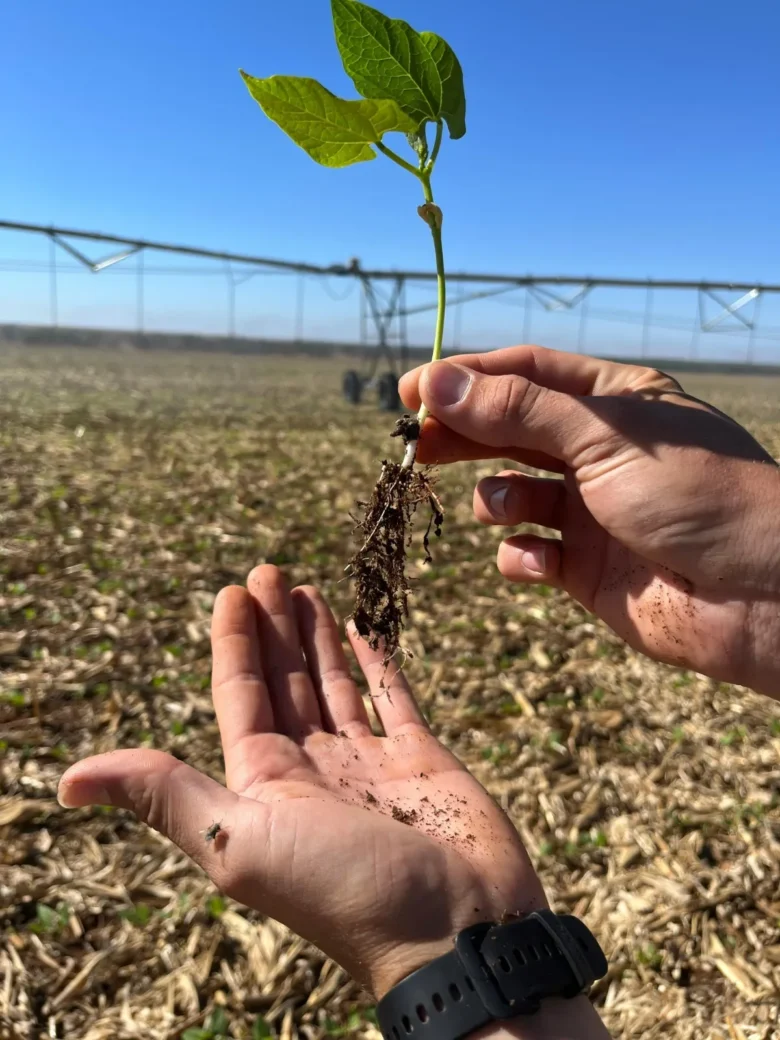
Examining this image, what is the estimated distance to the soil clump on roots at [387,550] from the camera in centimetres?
203

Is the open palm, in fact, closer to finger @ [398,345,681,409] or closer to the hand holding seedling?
the hand holding seedling

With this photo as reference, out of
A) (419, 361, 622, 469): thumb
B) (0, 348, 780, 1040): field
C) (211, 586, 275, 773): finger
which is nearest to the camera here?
(419, 361, 622, 469): thumb

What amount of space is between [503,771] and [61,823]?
5.52 feet

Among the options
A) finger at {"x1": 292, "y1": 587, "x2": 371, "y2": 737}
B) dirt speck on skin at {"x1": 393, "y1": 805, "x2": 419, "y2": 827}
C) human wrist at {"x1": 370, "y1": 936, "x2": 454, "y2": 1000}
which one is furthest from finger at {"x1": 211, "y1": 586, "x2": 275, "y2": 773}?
human wrist at {"x1": 370, "y1": 936, "x2": 454, "y2": 1000}

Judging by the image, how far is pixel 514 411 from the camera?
5.85 feet

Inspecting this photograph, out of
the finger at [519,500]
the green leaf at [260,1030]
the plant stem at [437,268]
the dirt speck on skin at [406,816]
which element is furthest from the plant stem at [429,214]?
the green leaf at [260,1030]

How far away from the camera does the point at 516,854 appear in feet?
5.97

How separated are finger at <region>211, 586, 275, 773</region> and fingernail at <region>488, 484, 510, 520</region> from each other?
811 millimetres

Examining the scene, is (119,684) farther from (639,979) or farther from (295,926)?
(639,979)

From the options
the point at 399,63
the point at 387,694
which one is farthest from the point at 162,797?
the point at 399,63

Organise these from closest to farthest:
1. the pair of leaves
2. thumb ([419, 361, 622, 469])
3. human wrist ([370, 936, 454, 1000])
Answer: human wrist ([370, 936, 454, 1000])
the pair of leaves
thumb ([419, 361, 622, 469])

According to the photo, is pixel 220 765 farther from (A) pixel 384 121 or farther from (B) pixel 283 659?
(A) pixel 384 121

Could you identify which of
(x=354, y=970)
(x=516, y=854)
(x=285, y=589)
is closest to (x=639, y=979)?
(x=516, y=854)

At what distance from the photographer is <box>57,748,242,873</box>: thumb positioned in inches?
63.7
